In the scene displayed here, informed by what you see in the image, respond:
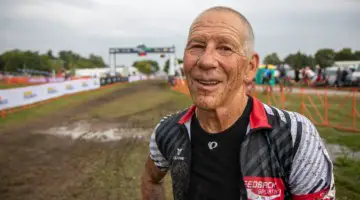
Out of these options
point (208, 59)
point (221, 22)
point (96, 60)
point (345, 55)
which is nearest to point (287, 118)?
point (208, 59)

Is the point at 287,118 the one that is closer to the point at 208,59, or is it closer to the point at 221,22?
the point at 208,59

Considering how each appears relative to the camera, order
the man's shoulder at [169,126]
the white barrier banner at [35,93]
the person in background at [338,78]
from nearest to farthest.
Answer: the man's shoulder at [169,126], the white barrier banner at [35,93], the person in background at [338,78]

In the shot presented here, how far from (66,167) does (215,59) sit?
661cm

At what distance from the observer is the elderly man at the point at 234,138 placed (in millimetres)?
1666

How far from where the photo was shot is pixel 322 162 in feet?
5.39

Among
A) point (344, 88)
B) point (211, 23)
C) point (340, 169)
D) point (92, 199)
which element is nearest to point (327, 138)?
point (340, 169)

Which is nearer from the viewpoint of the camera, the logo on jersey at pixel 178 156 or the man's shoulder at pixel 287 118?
the man's shoulder at pixel 287 118

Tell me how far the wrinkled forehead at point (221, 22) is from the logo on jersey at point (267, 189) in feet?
2.79

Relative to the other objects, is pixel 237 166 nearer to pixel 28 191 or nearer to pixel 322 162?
pixel 322 162

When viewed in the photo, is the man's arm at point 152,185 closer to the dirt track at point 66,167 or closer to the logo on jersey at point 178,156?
the logo on jersey at point 178,156

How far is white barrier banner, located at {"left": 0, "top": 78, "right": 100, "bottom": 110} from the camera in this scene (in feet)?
52.1

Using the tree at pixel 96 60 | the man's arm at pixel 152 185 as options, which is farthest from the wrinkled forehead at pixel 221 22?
the tree at pixel 96 60

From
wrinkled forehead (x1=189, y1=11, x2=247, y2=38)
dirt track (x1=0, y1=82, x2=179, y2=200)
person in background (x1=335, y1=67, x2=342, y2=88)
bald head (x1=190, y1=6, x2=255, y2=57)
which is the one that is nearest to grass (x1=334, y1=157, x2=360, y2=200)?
dirt track (x1=0, y1=82, x2=179, y2=200)

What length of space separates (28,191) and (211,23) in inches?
225
